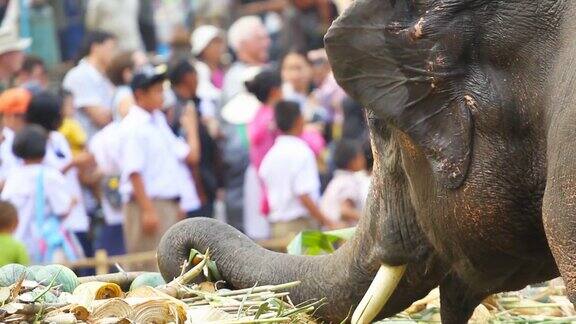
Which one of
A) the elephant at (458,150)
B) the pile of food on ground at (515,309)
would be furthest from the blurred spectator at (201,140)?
the elephant at (458,150)

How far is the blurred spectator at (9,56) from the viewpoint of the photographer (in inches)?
492

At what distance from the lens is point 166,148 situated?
34.7 feet

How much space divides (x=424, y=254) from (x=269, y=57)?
10.9m

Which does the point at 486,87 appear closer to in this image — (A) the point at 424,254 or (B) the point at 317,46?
(A) the point at 424,254

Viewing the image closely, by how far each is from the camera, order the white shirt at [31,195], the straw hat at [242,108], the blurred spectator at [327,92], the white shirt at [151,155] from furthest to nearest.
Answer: the blurred spectator at [327,92] < the straw hat at [242,108] < the white shirt at [151,155] < the white shirt at [31,195]

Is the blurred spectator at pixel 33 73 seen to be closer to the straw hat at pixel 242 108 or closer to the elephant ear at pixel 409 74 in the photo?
the straw hat at pixel 242 108

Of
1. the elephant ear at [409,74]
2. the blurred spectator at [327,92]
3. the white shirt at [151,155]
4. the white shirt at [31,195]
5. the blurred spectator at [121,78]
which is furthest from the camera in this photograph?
the blurred spectator at [327,92]

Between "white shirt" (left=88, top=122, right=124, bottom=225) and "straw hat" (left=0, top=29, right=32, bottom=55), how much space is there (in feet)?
6.44

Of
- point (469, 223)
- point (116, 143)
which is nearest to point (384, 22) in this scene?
point (469, 223)

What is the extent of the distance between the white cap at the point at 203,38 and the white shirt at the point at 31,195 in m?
3.89

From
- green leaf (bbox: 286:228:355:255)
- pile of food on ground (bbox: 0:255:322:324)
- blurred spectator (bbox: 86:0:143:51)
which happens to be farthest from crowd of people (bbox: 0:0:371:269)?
pile of food on ground (bbox: 0:255:322:324)

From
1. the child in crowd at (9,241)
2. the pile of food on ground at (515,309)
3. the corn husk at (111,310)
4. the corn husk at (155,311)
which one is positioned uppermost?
the corn husk at (111,310)

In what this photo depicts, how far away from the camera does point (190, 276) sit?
496 cm

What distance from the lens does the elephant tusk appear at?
4.45 m
